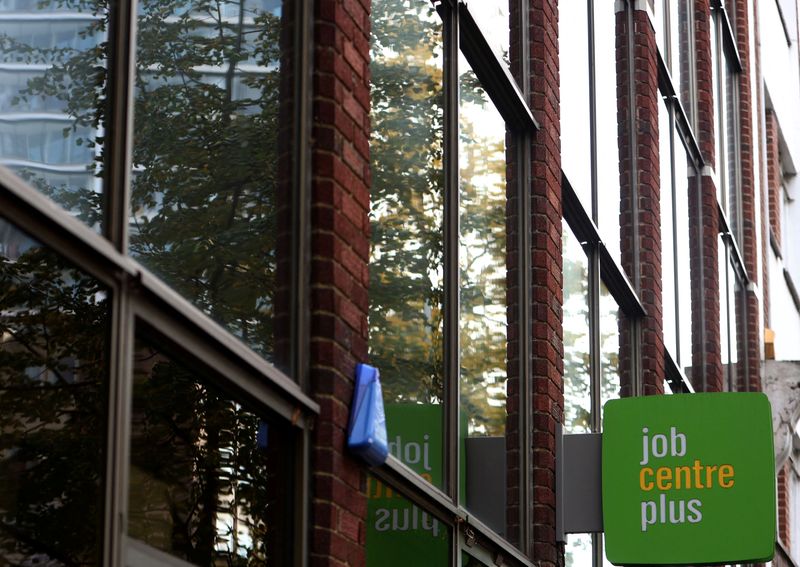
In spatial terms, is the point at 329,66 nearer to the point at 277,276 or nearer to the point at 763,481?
the point at 277,276

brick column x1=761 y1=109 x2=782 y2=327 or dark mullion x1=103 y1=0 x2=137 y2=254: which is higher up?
brick column x1=761 y1=109 x2=782 y2=327

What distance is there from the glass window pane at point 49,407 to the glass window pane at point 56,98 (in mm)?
229

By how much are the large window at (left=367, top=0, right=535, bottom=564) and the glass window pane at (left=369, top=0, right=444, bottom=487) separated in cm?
1

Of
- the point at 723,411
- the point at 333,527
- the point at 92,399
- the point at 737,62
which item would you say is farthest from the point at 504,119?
the point at 737,62

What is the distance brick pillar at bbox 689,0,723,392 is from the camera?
17.3m

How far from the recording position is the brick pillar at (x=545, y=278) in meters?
10.2

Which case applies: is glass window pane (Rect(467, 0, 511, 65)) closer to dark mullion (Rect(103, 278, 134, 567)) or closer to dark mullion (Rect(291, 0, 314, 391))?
dark mullion (Rect(291, 0, 314, 391))

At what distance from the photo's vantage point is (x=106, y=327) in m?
4.85

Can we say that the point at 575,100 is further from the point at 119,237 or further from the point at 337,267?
the point at 119,237

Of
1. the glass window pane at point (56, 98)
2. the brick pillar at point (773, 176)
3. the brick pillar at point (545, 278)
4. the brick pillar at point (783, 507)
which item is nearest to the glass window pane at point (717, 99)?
the brick pillar at point (773, 176)

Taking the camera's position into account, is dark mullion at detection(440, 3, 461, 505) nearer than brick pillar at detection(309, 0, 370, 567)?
No

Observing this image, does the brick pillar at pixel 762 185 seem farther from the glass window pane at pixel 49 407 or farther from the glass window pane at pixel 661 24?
the glass window pane at pixel 49 407

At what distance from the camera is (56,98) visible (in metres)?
4.81

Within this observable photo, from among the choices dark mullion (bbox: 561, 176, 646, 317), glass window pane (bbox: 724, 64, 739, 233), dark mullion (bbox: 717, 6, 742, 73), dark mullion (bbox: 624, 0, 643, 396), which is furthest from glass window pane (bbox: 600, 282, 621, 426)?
dark mullion (bbox: 717, 6, 742, 73)
